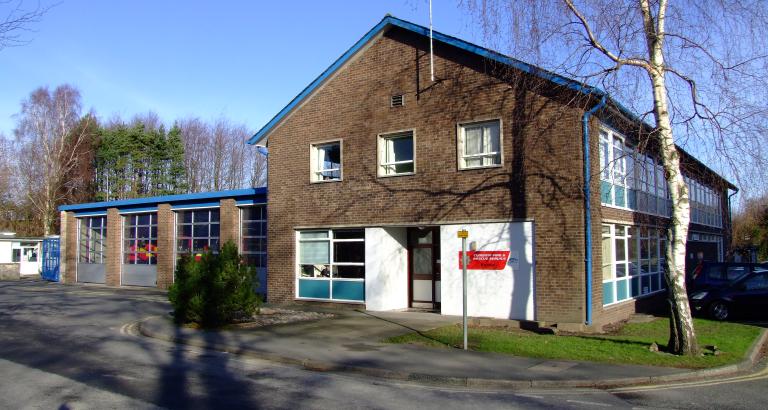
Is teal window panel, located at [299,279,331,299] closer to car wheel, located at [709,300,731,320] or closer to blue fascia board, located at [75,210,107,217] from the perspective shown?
car wheel, located at [709,300,731,320]

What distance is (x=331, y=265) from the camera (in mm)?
19172

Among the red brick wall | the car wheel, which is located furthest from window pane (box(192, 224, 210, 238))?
the car wheel

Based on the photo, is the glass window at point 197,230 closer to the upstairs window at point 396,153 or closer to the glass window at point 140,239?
the glass window at point 140,239

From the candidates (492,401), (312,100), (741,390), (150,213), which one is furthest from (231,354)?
(150,213)

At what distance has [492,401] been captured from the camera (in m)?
8.14

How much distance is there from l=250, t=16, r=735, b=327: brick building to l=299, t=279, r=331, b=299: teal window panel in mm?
49

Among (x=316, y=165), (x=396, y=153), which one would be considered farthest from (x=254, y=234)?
(x=396, y=153)

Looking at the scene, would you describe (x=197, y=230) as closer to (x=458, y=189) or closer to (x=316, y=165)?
(x=316, y=165)

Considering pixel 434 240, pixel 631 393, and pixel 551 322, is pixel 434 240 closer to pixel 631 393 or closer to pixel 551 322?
pixel 551 322

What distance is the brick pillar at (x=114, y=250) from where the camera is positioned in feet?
98.6

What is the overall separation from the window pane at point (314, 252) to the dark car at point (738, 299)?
10864 mm

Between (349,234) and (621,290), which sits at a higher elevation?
(349,234)

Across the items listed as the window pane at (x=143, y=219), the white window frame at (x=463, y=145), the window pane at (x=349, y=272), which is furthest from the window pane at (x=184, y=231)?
the white window frame at (x=463, y=145)

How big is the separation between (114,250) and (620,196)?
23.3m
